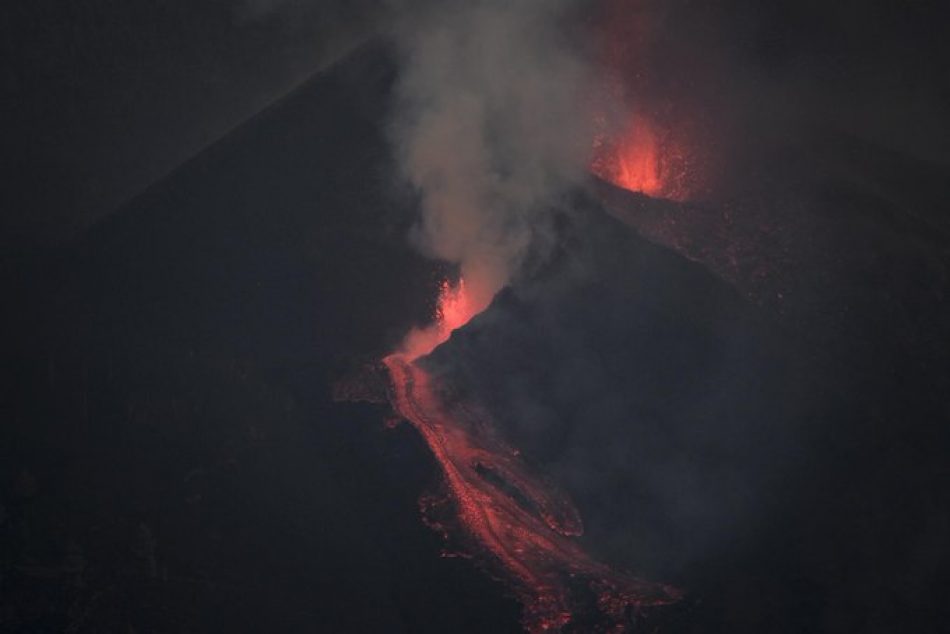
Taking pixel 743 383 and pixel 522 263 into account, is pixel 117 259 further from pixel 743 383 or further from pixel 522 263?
pixel 743 383

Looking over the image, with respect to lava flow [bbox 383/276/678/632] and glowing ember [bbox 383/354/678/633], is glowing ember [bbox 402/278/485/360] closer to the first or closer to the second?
lava flow [bbox 383/276/678/632]

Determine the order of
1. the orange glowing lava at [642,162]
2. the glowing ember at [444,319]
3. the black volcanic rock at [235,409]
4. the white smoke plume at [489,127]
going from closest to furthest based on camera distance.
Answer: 1. the black volcanic rock at [235,409]
2. the glowing ember at [444,319]
3. the white smoke plume at [489,127]
4. the orange glowing lava at [642,162]

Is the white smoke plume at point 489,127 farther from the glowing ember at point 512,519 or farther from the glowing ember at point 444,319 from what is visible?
the glowing ember at point 512,519

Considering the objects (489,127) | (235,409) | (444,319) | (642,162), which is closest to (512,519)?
(444,319)

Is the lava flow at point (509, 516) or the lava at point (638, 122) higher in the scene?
the lava at point (638, 122)

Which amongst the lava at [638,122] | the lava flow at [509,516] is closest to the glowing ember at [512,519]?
the lava flow at [509,516]

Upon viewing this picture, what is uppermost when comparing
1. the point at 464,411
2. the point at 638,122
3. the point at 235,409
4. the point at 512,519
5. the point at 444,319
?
the point at 638,122

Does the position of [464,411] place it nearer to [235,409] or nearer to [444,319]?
[444,319]
